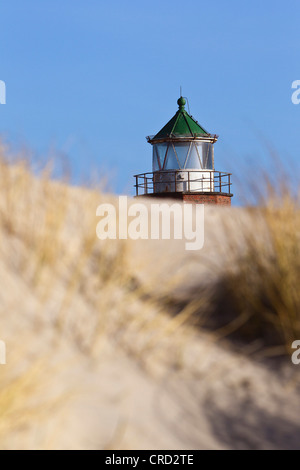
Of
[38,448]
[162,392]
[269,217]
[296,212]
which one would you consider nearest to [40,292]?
[162,392]

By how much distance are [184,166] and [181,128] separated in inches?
57.2

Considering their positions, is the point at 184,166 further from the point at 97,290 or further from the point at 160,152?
the point at 97,290

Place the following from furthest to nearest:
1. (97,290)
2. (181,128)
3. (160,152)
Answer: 1. (181,128)
2. (160,152)
3. (97,290)

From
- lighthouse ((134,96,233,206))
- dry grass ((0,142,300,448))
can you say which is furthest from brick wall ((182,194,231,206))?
dry grass ((0,142,300,448))

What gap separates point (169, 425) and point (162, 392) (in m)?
0.23

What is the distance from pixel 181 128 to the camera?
69.9 ft

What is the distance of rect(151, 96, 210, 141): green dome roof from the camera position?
69.2ft

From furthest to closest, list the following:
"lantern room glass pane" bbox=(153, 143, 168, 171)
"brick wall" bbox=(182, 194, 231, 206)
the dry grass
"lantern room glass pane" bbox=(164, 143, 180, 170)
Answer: "lantern room glass pane" bbox=(153, 143, 168, 171) → "lantern room glass pane" bbox=(164, 143, 180, 170) → "brick wall" bbox=(182, 194, 231, 206) → the dry grass

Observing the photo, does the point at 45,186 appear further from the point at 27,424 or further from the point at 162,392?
the point at 27,424

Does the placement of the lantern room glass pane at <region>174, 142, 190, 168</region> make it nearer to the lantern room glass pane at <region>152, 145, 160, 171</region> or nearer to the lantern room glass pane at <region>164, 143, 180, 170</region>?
the lantern room glass pane at <region>164, 143, 180, 170</region>

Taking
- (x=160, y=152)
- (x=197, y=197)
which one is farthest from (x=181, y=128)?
(x=197, y=197)

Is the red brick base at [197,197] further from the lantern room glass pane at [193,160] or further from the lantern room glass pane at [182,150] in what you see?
the lantern room glass pane at [182,150]

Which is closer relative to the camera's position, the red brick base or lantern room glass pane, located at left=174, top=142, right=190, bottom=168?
the red brick base

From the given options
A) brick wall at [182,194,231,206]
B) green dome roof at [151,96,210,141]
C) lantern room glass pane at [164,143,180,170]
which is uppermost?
green dome roof at [151,96,210,141]
